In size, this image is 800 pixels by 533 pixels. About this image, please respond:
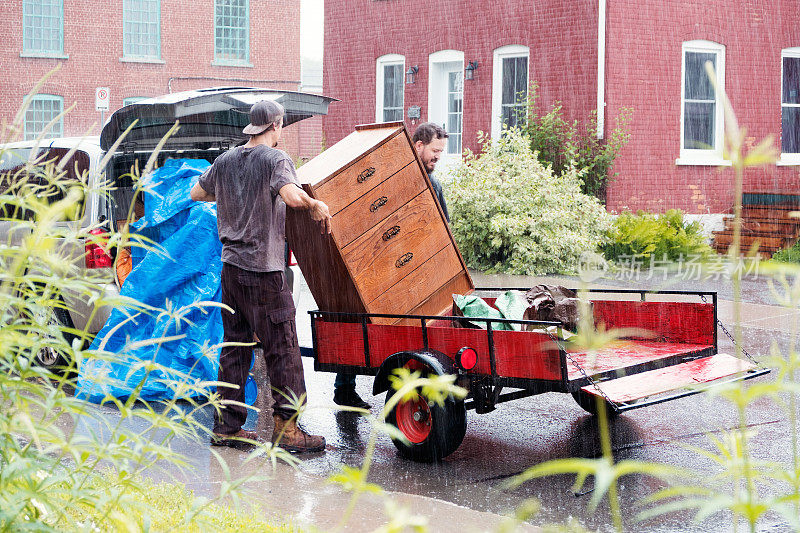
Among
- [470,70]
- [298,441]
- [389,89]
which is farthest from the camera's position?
[389,89]

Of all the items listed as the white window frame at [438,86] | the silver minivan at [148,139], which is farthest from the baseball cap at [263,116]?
the white window frame at [438,86]

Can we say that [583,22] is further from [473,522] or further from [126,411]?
[126,411]

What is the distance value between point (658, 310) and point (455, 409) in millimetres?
1571

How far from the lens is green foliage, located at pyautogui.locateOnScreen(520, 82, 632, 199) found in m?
15.8

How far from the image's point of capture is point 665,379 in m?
5.14

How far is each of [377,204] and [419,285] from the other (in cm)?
64

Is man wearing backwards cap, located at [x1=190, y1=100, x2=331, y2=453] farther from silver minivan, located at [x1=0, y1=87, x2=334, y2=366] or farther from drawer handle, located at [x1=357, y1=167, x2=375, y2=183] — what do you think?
silver minivan, located at [x1=0, y1=87, x2=334, y2=366]

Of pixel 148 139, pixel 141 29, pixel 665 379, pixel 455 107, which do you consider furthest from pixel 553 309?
pixel 141 29

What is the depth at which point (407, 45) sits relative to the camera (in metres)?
20.1

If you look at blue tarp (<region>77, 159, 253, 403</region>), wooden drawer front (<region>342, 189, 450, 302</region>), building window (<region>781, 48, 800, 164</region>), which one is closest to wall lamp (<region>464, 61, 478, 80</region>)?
building window (<region>781, 48, 800, 164</region>)

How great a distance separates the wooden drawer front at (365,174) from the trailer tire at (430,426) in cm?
129

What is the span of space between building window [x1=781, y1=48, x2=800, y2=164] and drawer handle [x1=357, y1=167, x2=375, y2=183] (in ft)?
47.1

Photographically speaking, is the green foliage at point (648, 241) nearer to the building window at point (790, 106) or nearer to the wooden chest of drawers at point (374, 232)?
the building window at point (790, 106)

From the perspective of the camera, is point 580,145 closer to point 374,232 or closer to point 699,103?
point 699,103
